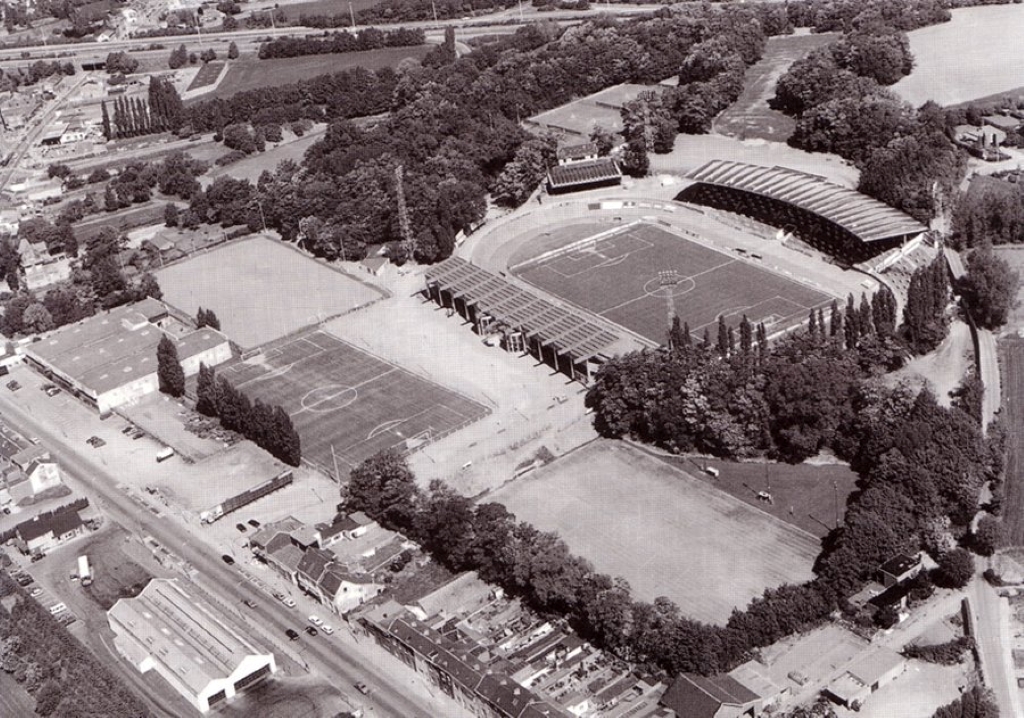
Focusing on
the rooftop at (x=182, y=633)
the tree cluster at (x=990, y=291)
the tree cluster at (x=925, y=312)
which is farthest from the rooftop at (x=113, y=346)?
the tree cluster at (x=990, y=291)

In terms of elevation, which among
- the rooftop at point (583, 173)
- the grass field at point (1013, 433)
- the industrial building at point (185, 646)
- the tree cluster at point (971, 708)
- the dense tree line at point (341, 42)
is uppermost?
the dense tree line at point (341, 42)

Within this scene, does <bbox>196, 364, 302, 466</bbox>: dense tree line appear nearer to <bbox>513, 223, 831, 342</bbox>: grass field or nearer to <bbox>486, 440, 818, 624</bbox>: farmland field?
<bbox>486, 440, 818, 624</bbox>: farmland field

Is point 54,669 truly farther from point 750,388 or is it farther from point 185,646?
point 750,388

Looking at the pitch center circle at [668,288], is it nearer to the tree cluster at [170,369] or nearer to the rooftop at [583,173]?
the rooftop at [583,173]

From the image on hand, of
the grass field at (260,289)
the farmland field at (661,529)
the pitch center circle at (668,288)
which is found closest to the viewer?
the farmland field at (661,529)

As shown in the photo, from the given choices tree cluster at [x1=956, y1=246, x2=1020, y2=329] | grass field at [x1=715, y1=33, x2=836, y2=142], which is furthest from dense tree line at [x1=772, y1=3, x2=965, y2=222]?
tree cluster at [x1=956, y1=246, x2=1020, y2=329]

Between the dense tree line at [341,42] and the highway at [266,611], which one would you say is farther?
the dense tree line at [341,42]

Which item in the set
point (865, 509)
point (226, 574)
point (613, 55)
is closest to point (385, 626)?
point (226, 574)

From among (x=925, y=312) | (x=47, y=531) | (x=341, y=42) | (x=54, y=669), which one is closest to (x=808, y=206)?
(x=925, y=312)
